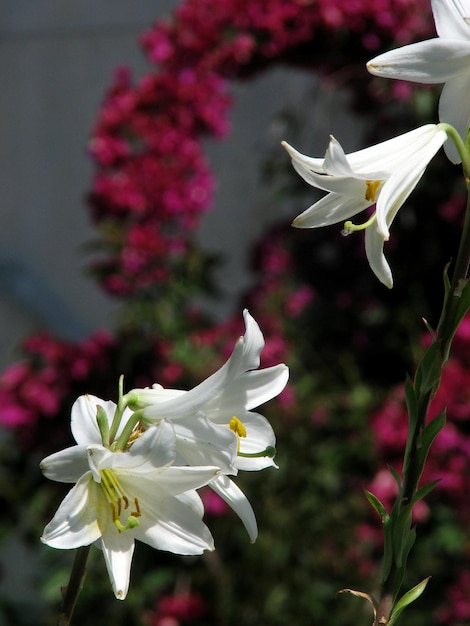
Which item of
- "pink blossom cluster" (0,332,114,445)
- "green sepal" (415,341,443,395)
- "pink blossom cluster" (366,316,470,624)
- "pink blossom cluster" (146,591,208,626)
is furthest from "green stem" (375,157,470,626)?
"pink blossom cluster" (0,332,114,445)

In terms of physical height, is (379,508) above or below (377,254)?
below

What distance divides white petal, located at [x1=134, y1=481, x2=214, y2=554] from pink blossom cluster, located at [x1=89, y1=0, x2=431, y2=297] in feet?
6.15

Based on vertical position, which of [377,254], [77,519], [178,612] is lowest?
[178,612]

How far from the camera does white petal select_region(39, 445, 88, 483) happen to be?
754 mm

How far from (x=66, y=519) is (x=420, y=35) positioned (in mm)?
2260

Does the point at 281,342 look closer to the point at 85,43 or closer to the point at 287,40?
the point at 287,40

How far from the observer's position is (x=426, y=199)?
291 centimetres

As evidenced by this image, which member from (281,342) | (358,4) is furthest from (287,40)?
(281,342)

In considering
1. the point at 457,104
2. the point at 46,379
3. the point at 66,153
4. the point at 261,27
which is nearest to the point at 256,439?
the point at 457,104

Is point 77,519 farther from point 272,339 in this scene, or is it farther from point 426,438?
point 272,339

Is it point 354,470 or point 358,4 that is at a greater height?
point 358,4

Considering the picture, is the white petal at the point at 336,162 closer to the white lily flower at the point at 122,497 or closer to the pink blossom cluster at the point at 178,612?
the white lily flower at the point at 122,497

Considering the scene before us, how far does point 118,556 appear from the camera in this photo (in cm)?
78

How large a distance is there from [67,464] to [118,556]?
80 millimetres
